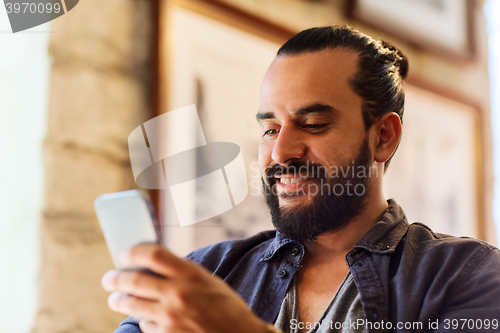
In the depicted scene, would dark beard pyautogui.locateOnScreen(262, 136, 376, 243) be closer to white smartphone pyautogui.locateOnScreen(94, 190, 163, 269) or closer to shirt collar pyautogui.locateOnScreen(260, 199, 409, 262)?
shirt collar pyautogui.locateOnScreen(260, 199, 409, 262)

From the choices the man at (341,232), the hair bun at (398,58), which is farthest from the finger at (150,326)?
the hair bun at (398,58)

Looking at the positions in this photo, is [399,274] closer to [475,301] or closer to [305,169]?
[475,301]

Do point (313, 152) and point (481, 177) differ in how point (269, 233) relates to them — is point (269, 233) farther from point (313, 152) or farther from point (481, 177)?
point (481, 177)

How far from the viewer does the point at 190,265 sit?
60 centimetres

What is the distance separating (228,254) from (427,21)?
1.65 meters

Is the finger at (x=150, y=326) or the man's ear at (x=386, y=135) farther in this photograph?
the man's ear at (x=386, y=135)

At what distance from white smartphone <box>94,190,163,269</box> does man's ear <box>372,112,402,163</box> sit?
695 mm

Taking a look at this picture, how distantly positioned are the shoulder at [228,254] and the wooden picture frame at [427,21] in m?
1.19

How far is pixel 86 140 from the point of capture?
48.2 inches

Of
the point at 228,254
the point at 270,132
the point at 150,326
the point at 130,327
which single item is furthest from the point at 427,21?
the point at 150,326

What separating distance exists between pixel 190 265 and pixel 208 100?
0.90m

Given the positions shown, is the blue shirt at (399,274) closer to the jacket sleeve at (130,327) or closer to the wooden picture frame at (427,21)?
the jacket sleeve at (130,327)

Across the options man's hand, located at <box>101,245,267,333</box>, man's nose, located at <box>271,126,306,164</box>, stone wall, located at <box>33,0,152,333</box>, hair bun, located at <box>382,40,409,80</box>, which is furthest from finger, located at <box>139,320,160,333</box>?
hair bun, located at <box>382,40,409,80</box>

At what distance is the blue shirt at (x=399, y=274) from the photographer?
0.81m
